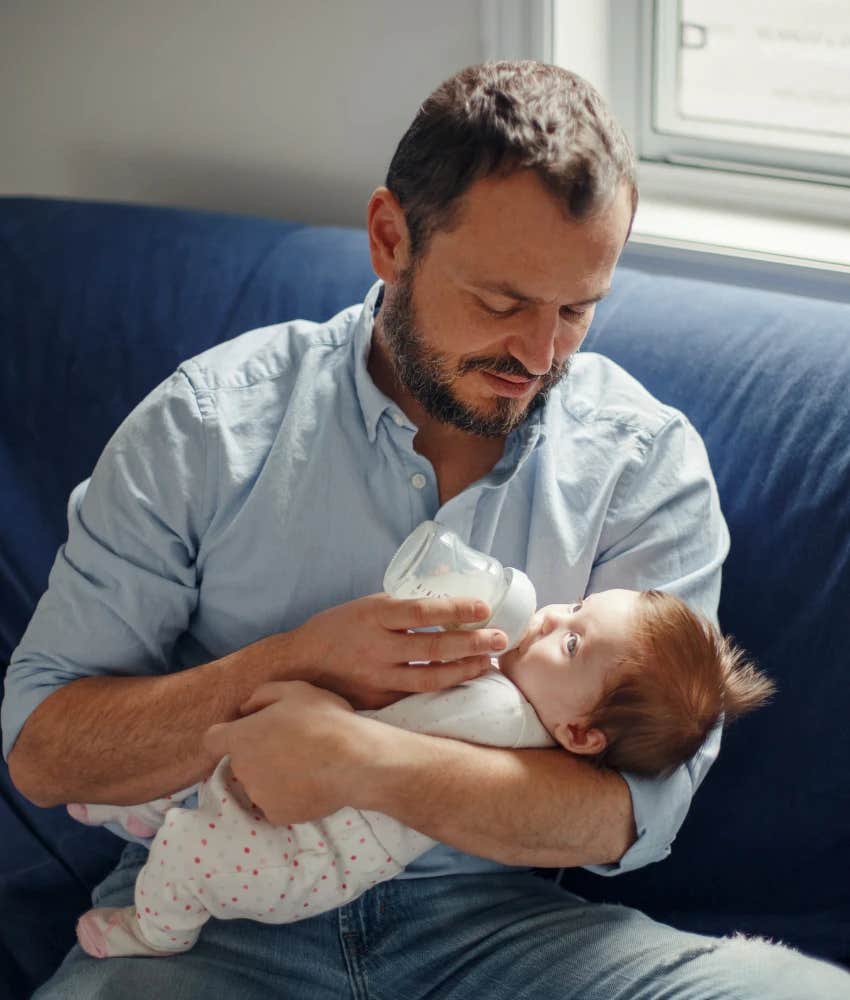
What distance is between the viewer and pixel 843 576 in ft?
5.83

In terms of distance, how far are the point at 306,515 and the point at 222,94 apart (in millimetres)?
1166

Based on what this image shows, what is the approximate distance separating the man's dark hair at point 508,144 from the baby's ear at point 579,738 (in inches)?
23.1

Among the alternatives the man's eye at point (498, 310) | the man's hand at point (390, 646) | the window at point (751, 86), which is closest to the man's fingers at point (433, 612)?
the man's hand at point (390, 646)

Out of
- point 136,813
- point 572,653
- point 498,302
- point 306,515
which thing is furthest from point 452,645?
point 136,813

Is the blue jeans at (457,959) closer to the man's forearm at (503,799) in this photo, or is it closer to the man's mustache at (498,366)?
the man's forearm at (503,799)

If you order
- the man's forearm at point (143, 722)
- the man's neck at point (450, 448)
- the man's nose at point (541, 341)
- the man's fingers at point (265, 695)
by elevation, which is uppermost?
the man's nose at point (541, 341)

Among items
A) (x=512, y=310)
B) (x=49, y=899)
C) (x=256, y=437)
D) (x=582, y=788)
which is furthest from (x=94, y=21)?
(x=582, y=788)

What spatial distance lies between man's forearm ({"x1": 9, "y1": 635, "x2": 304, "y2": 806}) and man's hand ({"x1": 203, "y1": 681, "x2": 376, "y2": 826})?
81mm

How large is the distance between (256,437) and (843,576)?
0.79m

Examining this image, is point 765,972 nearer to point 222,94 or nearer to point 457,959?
point 457,959

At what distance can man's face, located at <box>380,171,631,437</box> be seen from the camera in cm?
152

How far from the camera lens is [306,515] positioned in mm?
1714

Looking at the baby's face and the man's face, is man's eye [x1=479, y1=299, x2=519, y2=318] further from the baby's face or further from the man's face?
the baby's face

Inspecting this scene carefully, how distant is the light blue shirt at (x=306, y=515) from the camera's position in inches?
66.4
